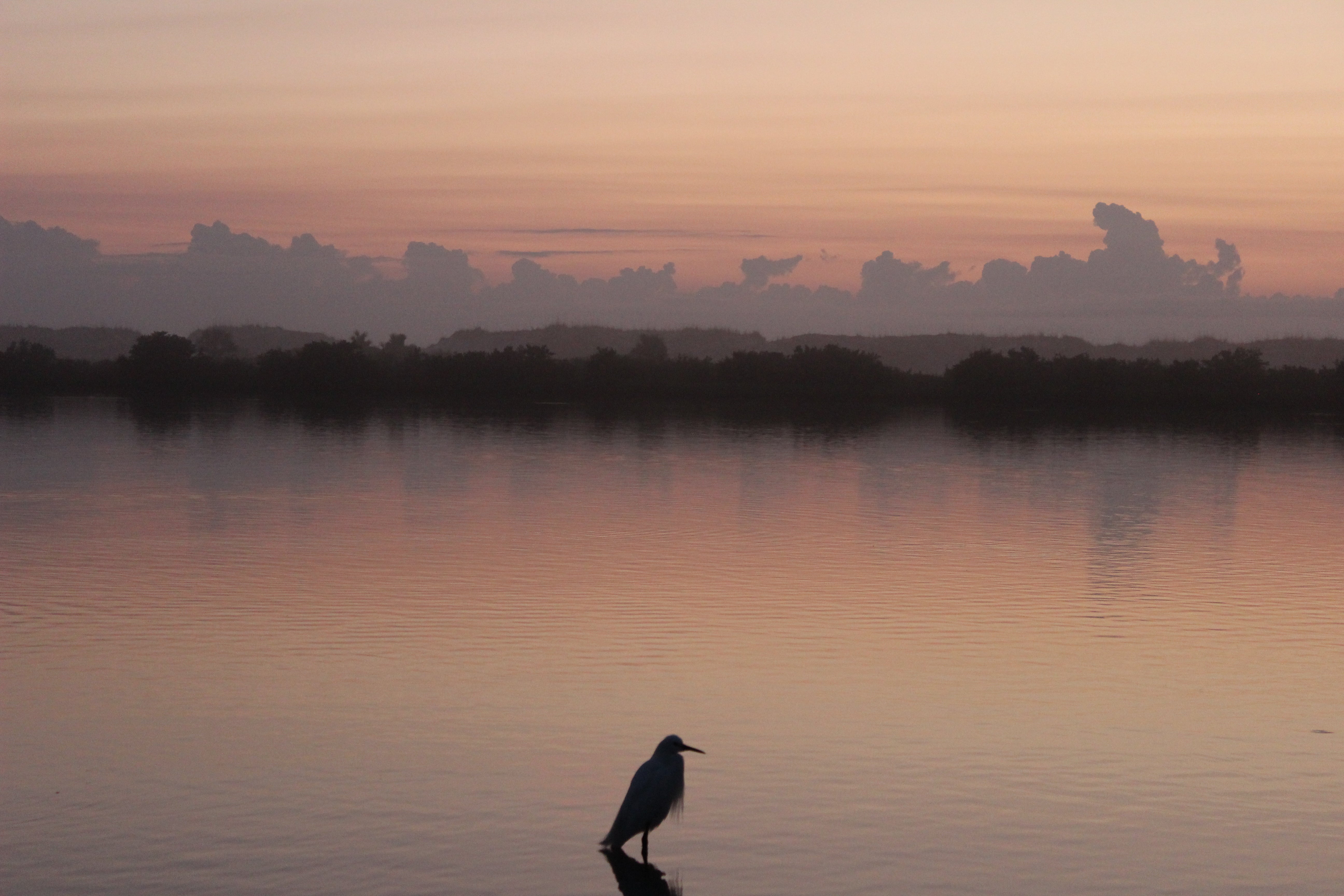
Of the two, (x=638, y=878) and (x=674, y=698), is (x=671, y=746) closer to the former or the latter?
(x=638, y=878)

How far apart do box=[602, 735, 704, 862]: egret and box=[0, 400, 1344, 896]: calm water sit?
0.27m

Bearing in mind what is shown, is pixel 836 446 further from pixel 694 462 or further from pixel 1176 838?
pixel 1176 838

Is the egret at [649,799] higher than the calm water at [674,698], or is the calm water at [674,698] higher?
the egret at [649,799]

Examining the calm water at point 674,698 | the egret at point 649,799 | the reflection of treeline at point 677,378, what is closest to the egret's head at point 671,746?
the egret at point 649,799

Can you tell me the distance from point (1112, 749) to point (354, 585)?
10.8 meters

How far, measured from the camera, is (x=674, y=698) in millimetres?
13211

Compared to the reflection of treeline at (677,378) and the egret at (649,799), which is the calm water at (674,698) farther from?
the reflection of treeline at (677,378)

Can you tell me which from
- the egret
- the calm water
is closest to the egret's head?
the egret

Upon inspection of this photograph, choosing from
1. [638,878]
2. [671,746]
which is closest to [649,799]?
[671,746]

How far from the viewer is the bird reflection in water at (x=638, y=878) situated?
8.87 metres

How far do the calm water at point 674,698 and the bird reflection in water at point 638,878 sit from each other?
2.1 inches

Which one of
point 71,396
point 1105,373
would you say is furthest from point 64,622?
point 71,396

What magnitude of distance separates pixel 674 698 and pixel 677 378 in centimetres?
11956

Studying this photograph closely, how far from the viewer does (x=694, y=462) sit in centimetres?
4522
